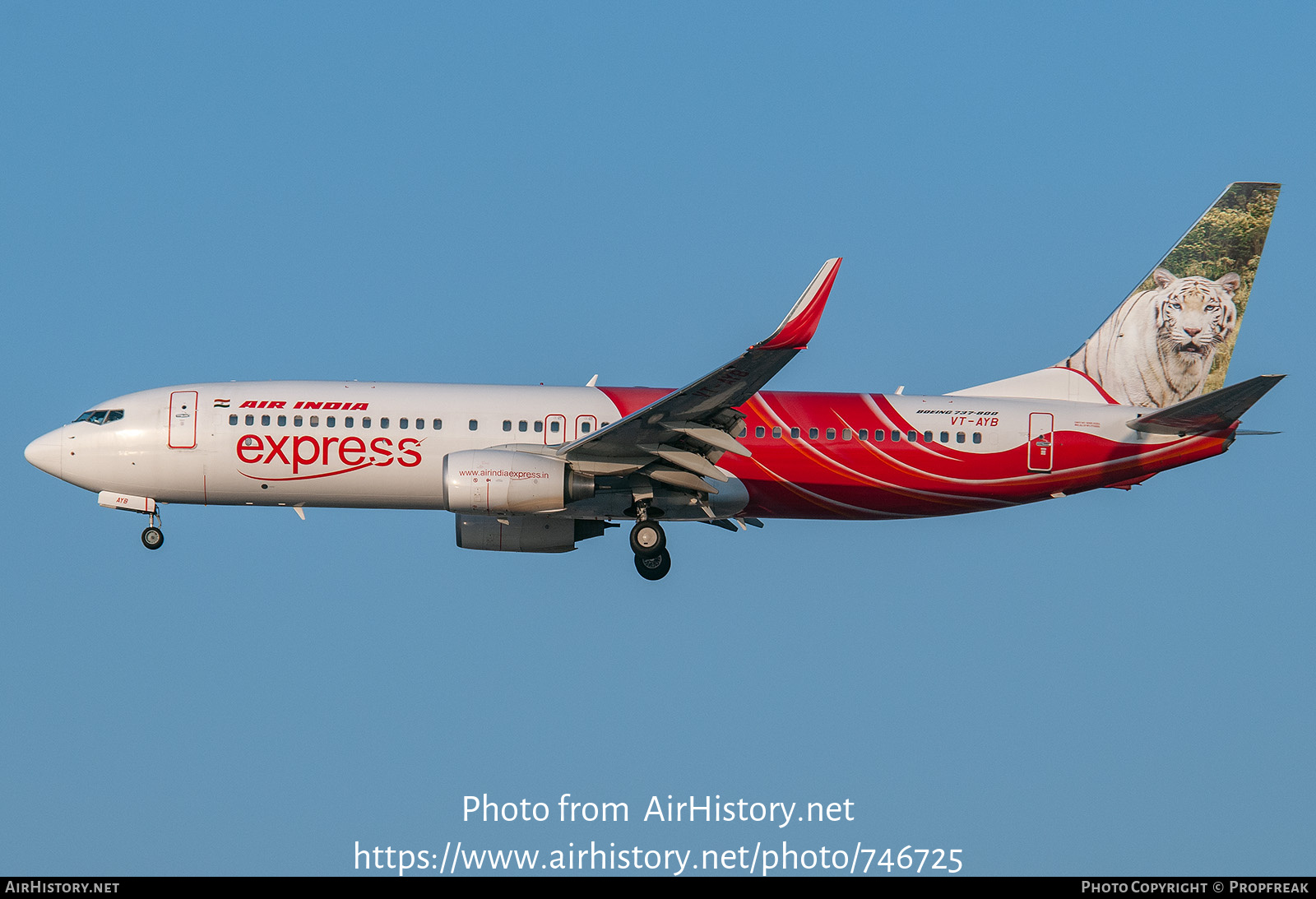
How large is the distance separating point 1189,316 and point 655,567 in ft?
45.6

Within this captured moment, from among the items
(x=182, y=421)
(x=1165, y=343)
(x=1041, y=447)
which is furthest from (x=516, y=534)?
(x=1165, y=343)

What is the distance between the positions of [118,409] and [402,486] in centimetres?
715

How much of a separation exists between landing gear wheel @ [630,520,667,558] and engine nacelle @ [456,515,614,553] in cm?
223

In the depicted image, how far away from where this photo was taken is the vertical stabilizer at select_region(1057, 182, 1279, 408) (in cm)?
3594

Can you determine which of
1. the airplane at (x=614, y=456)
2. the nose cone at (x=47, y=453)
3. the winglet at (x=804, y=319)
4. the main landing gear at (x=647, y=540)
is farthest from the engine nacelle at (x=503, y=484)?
the nose cone at (x=47, y=453)

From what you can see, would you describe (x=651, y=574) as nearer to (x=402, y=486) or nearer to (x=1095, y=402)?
(x=402, y=486)

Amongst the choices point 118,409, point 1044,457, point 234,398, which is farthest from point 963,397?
point 118,409

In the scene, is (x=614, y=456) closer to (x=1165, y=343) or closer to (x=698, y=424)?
(x=698, y=424)

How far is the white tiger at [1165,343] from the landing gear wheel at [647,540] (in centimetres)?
1073

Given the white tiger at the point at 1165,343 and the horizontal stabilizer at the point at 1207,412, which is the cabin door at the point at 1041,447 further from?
the white tiger at the point at 1165,343

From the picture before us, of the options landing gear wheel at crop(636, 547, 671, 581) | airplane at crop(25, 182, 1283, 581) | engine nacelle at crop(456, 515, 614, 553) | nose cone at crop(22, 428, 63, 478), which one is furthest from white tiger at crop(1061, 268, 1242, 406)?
nose cone at crop(22, 428, 63, 478)

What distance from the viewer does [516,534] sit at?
35.6 meters

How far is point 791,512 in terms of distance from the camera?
34.8 meters

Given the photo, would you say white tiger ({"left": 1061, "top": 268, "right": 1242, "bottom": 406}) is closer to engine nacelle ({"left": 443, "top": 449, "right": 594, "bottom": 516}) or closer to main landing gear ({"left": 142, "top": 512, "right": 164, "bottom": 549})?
engine nacelle ({"left": 443, "top": 449, "right": 594, "bottom": 516})
